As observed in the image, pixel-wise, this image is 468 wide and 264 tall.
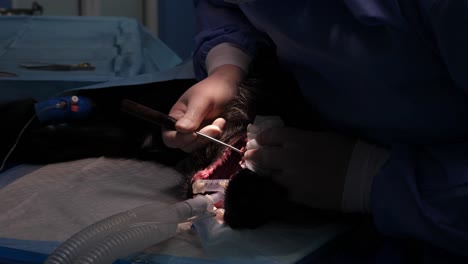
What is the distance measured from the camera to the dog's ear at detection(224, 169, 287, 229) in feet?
1.89

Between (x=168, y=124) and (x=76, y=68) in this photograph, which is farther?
(x=76, y=68)

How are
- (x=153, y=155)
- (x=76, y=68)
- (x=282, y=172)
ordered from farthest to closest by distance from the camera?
1. (x=76, y=68)
2. (x=153, y=155)
3. (x=282, y=172)

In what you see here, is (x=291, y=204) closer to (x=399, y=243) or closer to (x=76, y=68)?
(x=399, y=243)

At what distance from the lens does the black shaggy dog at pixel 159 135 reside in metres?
0.59

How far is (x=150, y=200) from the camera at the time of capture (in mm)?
698

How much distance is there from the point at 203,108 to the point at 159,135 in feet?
0.64

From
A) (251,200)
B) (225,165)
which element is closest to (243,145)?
(225,165)

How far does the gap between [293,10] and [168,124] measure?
0.23 meters

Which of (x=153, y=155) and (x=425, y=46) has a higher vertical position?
(x=425, y=46)

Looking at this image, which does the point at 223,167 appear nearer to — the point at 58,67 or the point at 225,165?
the point at 225,165

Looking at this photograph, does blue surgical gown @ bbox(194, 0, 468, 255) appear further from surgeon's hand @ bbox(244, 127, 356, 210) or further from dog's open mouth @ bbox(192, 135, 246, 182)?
dog's open mouth @ bbox(192, 135, 246, 182)

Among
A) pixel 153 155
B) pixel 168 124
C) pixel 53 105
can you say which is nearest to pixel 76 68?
pixel 53 105

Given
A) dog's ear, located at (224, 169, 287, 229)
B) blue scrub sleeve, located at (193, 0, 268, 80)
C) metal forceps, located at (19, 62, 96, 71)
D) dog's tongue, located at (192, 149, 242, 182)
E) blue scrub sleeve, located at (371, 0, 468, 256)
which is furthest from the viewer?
metal forceps, located at (19, 62, 96, 71)

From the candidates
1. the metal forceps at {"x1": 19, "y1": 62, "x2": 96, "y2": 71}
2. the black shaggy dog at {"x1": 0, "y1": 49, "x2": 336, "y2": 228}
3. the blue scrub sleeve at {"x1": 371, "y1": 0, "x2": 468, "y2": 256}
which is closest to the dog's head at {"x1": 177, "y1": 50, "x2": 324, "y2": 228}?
the black shaggy dog at {"x1": 0, "y1": 49, "x2": 336, "y2": 228}
